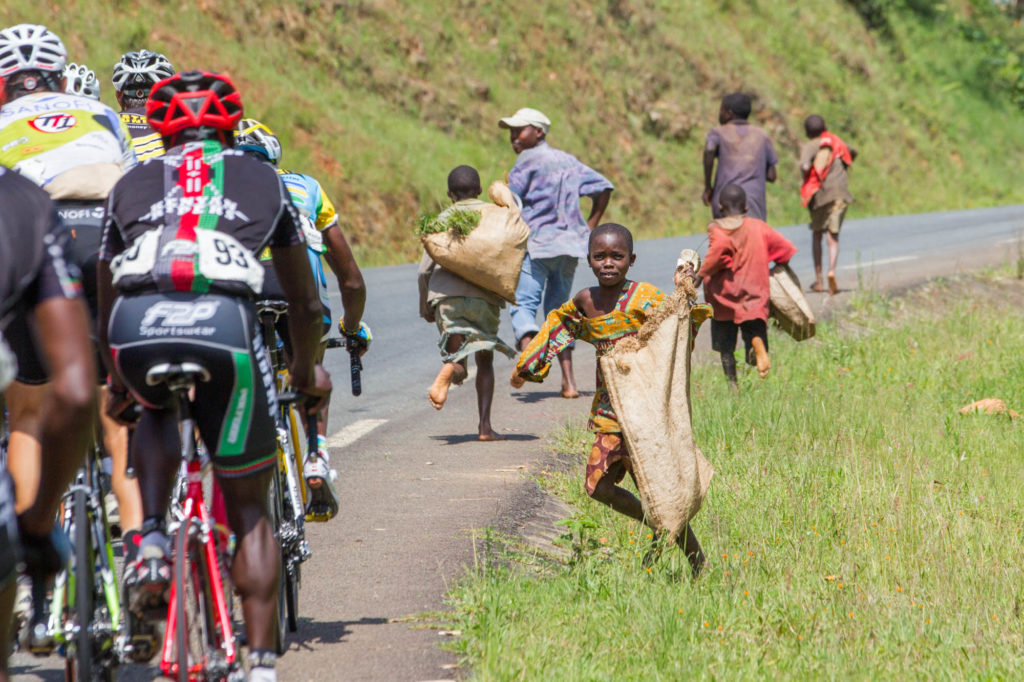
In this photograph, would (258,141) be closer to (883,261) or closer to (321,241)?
(321,241)

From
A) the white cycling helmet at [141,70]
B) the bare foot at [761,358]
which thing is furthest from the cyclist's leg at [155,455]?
the bare foot at [761,358]

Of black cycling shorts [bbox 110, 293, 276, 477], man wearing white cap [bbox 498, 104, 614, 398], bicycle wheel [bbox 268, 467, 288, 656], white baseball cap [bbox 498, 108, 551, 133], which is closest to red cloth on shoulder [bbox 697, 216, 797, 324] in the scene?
man wearing white cap [bbox 498, 104, 614, 398]

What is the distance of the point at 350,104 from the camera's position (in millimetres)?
27078

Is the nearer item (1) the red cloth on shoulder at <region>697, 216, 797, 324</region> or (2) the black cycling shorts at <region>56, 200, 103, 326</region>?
(2) the black cycling shorts at <region>56, 200, 103, 326</region>

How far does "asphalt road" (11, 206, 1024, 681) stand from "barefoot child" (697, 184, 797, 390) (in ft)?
4.31

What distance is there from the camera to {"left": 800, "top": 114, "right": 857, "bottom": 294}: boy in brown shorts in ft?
52.5

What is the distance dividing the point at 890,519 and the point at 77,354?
199 inches

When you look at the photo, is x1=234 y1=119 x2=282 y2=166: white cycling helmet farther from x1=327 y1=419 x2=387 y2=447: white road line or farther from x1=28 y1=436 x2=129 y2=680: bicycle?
x1=327 y1=419 x2=387 y2=447: white road line

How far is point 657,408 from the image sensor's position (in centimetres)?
538

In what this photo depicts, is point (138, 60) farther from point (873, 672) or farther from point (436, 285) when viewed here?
point (873, 672)

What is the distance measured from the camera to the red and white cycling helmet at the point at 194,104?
154 inches

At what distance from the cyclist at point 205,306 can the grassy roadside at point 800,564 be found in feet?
3.56

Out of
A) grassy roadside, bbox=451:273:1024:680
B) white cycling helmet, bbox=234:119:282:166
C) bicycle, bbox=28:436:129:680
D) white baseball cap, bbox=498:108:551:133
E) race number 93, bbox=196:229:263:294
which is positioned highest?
white cycling helmet, bbox=234:119:282:166

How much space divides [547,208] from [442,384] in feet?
7.40
